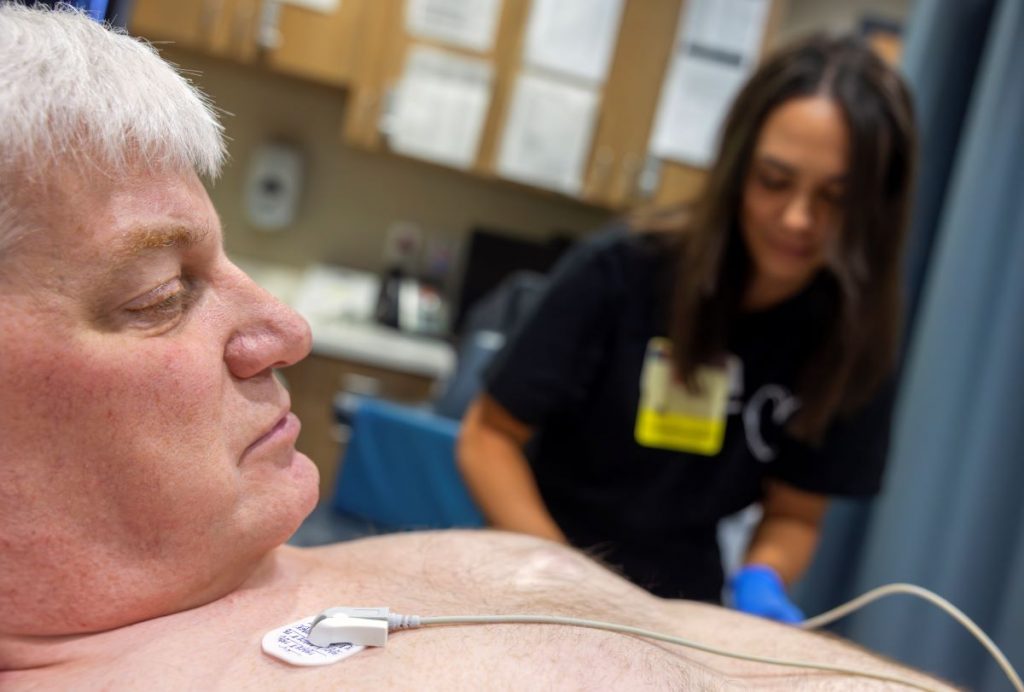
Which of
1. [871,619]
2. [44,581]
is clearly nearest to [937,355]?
[871,619]

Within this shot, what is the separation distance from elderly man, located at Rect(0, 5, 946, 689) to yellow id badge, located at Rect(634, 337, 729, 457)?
0.70 m

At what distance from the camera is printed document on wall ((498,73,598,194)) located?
3322 mm

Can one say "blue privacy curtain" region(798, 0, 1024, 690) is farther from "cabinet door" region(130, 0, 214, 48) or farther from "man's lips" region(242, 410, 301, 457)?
"cabinet door" region(130, 0, 214, 48)

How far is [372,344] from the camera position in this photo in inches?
118

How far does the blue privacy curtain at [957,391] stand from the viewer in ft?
6.21

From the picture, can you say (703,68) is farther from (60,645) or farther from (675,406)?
(60,645)

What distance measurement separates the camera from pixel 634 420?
150 cm

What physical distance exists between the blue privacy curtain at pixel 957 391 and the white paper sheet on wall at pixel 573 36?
114 centimetres

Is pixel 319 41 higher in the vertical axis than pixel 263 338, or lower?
higher

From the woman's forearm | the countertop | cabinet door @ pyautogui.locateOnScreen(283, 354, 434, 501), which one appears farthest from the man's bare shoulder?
cabinet door @ pyautogui.locateOnScreen(283, 354, 434, 501)

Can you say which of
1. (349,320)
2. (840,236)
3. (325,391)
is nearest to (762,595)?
(840,236)

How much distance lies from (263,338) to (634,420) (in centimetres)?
85

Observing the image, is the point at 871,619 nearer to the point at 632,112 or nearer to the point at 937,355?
the point at 937,355

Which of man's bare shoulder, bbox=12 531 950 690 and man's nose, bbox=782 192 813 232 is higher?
man's nose, bbox=782 192 813 232
